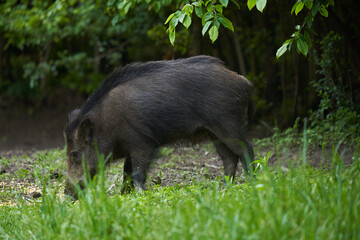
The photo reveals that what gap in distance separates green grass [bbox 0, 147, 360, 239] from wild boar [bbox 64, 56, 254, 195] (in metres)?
1.71

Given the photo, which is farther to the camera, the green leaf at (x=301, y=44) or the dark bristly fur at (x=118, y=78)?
the dark bristly fur at (x=118, y=78)

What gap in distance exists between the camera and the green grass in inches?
101

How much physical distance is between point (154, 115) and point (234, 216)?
260cm

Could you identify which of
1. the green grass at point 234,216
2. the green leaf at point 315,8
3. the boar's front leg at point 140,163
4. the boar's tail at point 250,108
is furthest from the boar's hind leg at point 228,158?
the green grass at point 234,216

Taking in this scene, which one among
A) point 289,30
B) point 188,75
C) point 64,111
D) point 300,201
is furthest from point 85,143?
point 64,111

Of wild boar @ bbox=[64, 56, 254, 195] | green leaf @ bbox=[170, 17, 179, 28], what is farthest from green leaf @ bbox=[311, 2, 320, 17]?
wild boar @ bbox=[64, 56, 254, 195]

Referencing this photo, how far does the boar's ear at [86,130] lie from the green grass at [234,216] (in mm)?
1787

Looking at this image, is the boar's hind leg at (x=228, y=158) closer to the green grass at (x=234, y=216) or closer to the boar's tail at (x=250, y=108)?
the boar's tail at (x=250, y=108)

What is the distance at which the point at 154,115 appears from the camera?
206 inches

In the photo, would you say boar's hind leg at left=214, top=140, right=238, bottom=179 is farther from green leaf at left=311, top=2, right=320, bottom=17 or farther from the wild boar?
green leaf at left=311, top=2, right=320, bottom=17

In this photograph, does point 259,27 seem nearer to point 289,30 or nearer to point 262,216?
point 289,30

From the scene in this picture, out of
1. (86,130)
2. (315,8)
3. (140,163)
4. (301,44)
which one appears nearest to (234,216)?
(301,44)

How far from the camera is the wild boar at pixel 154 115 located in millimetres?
5203

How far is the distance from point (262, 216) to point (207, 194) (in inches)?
24.9
